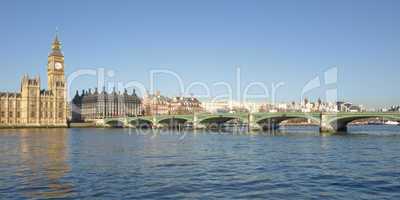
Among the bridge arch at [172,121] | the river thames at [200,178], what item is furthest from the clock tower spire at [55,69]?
the river thames at [200,178]

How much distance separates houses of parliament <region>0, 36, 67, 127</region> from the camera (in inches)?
5723

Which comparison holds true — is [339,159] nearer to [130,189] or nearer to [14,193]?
[130,189]

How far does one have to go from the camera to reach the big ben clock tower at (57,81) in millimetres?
155875

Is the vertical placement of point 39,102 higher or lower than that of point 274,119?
higher

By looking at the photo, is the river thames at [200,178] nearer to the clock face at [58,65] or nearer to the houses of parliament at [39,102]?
the houses of parliament at [39,102]

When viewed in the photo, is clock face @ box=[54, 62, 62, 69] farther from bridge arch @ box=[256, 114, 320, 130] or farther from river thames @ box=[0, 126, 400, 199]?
river thames @ box=[0, 126, 400, 199]

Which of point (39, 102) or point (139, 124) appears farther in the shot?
point (39, 102)

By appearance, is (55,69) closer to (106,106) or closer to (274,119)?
(106,106)

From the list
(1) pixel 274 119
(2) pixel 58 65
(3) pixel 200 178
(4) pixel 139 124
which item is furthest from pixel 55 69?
(3) pixel 200 178

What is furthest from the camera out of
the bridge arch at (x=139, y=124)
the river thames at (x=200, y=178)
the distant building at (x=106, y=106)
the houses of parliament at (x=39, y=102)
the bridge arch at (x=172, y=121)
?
the distant building at (x=106, y=106)

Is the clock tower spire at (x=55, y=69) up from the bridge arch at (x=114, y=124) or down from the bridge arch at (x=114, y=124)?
up

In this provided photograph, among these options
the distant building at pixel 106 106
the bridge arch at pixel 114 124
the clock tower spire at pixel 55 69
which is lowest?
the bridge arch at pixel 114 124

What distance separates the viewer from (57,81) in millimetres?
159375

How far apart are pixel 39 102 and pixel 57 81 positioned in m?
10.9
